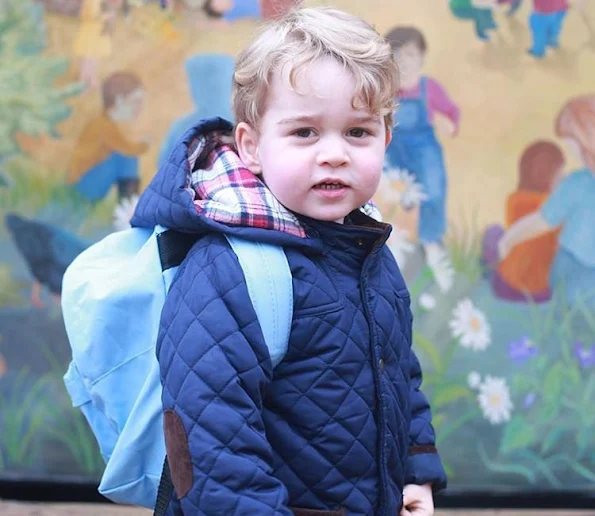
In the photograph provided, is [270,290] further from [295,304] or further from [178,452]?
[178,452]

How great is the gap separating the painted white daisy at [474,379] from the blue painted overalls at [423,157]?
56cm

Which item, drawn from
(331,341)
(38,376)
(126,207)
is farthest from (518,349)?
(331,341)

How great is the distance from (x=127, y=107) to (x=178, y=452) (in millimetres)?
2373

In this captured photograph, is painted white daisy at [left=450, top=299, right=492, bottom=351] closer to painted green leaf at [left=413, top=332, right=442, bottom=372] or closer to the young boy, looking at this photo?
painted green leaf at [left=413, top=332, right=442, bottom=372]

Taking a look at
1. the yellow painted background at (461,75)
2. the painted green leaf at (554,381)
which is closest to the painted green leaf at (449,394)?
the painted green leaf at (554,381)

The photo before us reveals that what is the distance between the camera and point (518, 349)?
401 cm

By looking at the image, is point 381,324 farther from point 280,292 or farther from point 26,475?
point 26,475

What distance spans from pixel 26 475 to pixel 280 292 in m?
2.62

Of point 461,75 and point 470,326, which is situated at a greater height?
point 461,75

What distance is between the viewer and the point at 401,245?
399 cm

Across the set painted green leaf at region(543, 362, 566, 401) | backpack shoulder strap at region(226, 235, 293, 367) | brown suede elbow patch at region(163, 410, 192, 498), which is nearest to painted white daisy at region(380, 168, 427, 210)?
painted green leaf at region(543, 362, 566, 401)

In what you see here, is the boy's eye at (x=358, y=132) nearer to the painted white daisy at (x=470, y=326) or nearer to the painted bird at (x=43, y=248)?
the painted white daisy at (x=470, y=326)

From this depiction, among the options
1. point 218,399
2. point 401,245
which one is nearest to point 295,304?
point 218,399

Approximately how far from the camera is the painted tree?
3.95m
